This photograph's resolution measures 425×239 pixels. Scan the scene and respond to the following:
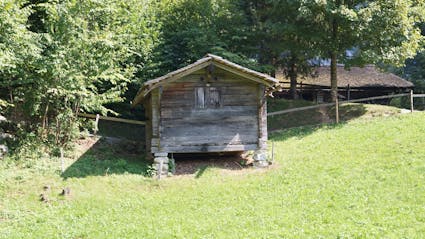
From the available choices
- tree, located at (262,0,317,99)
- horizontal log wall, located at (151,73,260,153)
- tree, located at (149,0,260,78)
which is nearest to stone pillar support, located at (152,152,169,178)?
horizontal log wall, located at (151,73,260,153)

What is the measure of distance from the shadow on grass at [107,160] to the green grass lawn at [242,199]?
0.10 m

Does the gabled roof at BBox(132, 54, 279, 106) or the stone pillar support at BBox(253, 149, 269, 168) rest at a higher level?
the gabled roof at BBox(132, 54, 279, 106)

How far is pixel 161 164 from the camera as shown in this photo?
14.4m

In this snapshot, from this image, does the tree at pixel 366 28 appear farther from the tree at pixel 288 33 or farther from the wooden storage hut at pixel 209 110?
the wooden storage hut at pixel 209 110

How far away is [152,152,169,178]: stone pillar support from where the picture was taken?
47.0ft

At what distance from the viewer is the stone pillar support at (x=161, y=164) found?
1433 cm

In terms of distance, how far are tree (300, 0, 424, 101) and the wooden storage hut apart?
26.8 feet

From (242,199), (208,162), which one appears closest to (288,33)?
(208,162)

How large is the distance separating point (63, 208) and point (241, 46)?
51.4 feet

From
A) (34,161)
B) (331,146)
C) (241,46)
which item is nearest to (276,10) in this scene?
(241,46)

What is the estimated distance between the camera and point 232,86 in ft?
50.1

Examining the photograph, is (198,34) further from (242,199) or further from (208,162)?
(242,199)

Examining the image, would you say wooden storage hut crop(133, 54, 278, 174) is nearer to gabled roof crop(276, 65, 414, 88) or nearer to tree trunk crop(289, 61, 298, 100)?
tree trunk crop(289, 61, 298, 100)

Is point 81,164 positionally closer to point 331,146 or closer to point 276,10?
point 331,146
